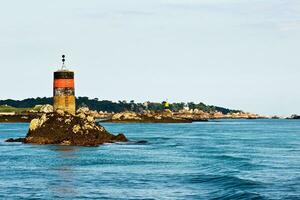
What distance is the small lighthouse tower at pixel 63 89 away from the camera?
279 feet

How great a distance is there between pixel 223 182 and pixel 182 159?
61.3 feet

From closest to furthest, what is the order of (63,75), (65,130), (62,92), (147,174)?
(147,174) → (65,130) → (62,92) → (63,75)

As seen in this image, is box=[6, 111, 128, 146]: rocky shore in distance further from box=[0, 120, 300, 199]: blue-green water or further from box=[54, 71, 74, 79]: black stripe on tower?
box=[0, 120, 300, 199]: blue-green water

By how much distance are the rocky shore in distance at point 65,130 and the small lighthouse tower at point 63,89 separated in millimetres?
1493

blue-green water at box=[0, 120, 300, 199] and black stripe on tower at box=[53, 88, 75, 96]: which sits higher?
black stripe on tower at box=[53, 88, 75, 96]

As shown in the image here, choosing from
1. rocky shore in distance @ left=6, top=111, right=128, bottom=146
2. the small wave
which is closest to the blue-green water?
the small wave

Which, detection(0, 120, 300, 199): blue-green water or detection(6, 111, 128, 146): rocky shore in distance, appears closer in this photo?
detection(0, 120, 300, 199): blue-green water

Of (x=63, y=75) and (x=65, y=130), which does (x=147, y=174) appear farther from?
(x=63, y=75)

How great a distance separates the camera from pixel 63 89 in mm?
84750

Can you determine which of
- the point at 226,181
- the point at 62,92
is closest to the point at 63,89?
the point at 62,92

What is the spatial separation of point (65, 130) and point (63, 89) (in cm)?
549

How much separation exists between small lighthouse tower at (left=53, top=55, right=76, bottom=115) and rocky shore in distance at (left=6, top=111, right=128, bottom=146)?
1.49 metres

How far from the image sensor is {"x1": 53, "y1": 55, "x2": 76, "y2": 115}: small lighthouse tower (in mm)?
84938

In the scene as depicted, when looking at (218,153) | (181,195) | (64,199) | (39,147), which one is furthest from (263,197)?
(39,147)
